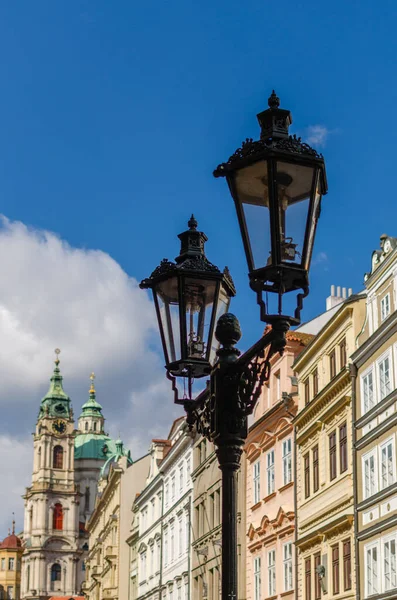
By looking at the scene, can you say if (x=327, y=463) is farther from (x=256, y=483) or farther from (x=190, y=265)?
(x=190, y=265)

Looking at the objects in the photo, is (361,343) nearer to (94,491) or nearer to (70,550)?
(70,550)

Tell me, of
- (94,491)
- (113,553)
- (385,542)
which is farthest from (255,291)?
(94,491)

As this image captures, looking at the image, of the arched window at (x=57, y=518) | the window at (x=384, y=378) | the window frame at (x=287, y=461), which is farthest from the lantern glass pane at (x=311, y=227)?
the arched window at (x=57, y=518)

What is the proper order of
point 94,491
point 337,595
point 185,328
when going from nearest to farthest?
1. point 185,328
2. point 337,595
3. point 94,491

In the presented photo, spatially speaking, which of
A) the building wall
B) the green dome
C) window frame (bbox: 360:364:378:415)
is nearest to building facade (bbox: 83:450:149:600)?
window frame (bbox: 360:364:378:415)

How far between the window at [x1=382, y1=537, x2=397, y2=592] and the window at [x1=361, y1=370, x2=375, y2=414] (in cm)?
383

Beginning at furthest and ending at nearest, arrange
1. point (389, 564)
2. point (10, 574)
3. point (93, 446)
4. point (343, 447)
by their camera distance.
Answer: point (93, 446) < point (10, 574) < point (343, 447) < point (389, 564)

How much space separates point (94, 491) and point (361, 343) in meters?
138

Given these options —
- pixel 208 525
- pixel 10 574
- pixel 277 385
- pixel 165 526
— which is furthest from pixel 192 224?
pixel 10 574

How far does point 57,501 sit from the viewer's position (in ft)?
499

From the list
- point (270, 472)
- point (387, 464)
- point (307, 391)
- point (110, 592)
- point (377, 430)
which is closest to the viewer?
point (387, 464)

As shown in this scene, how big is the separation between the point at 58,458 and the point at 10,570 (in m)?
23.9

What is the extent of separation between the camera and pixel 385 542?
87.4 ft

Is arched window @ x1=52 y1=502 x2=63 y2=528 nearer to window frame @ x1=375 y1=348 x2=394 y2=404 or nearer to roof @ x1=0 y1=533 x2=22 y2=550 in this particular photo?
roof @ x1=0 y1=533 x2=22 y2=550
